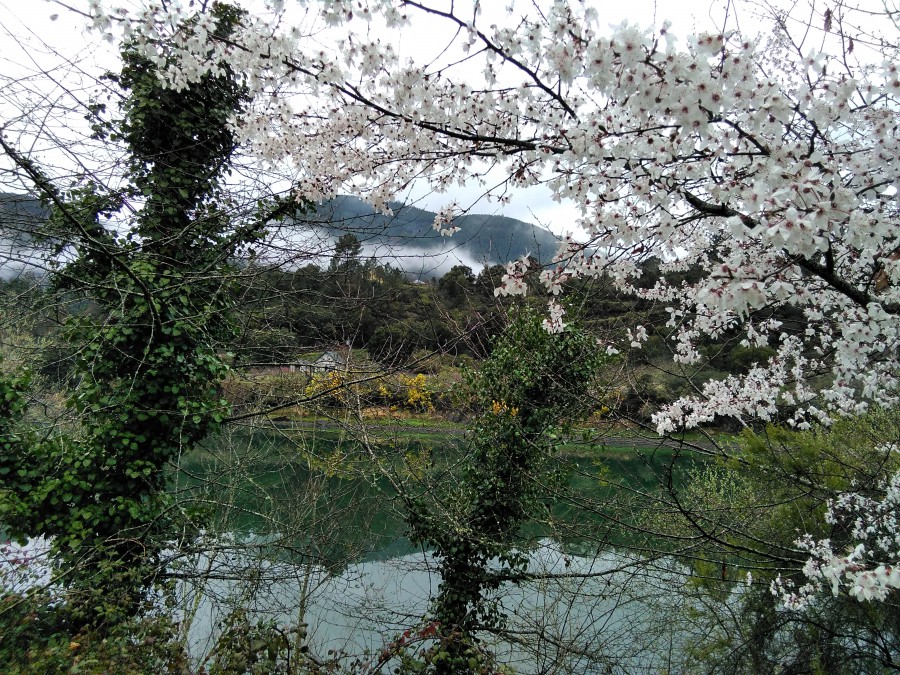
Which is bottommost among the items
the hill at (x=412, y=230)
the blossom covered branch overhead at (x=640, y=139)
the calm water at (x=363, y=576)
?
the calm water at (x=363, y=576)

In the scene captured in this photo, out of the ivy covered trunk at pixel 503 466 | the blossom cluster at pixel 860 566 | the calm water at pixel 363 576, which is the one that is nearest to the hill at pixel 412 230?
the ivy covered trunk at pixel 503 466

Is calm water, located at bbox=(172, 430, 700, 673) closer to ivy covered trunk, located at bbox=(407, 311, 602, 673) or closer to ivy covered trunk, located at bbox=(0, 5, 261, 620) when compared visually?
ivy covered trunk, located at bbox=(407, 311, 602, 673)

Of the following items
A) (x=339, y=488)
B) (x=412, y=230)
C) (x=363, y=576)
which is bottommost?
(x=363, y=576)

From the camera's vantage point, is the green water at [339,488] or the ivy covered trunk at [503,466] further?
the ivy covered trunk at [503,466]

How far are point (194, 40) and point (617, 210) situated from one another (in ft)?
Result: 6.42

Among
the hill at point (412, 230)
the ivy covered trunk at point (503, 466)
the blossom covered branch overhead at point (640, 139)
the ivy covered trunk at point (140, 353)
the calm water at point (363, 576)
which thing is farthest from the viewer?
the ivy covered trunk at point (503, 466)

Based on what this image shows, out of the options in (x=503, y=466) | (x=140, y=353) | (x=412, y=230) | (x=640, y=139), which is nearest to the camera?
(x=640, y=139)

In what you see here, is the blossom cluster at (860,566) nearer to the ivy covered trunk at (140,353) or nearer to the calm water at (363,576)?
the calm water at (363,576)

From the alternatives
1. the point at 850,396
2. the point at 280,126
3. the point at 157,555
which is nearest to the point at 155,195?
the point at 280,126

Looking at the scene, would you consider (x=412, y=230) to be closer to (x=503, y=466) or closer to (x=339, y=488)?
(x=503, y=466)

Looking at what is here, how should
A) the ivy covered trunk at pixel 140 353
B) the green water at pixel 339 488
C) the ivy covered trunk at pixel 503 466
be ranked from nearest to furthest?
the ivy covered trunk at pixel 140 353, the green water at pixel 339 488, the ivy covered trunk at pixel 503 466

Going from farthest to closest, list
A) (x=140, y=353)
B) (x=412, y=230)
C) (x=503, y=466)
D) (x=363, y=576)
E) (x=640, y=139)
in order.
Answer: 1. (x=363, y=576)
2. (x=503, y=466)
3. (x=140, y=353)
4. (x=412, y=230)
5. (x=640, y=139)

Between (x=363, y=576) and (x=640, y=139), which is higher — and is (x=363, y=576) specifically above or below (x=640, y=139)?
below

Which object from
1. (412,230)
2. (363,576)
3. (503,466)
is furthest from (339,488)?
(412,230)
